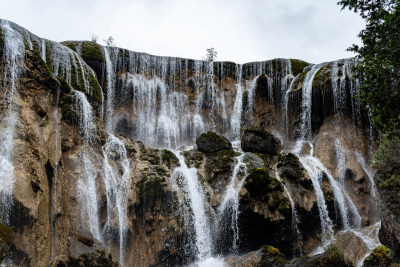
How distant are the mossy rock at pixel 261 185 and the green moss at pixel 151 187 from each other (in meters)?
4.24

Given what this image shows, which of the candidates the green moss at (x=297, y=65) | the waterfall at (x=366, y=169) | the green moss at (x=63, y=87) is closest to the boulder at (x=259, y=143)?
the waterfall at (x=366, y=169)

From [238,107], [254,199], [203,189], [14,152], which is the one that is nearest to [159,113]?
[238,107]

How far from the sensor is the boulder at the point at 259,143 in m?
21.2

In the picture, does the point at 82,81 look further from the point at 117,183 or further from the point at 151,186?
the point at 151,186

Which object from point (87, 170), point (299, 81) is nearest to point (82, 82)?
point (87, 170)

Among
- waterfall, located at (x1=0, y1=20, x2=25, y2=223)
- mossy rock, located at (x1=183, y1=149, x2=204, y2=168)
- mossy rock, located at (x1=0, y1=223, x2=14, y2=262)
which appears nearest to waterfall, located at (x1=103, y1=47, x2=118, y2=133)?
mossy rock, located at (x1=183, y1=149, x2=204, y2=168)

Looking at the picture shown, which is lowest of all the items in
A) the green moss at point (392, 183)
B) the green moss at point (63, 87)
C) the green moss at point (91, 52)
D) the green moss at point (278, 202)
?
the green moss at point (278, 202)

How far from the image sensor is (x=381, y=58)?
36.3 ft

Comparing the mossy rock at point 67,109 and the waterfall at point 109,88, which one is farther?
the waterfall at point 109,88

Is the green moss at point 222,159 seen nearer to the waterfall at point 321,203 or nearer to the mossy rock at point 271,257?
the waterfall at point 321,203

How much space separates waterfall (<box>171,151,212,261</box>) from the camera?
16141 millimetres

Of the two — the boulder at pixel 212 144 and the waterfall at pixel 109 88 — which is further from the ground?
the waterfall at pixel 109 88

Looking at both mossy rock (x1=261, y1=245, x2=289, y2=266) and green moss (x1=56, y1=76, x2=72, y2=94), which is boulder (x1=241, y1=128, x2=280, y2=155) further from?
green moss (x1=56, y1=76, x2=72, y2=94)

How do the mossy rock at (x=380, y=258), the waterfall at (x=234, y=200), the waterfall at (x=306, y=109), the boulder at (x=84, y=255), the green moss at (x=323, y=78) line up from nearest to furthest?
1. the mossy rock at (x=380, y=258)
2. the boulder at (x=84, y=255)
3. the waterfall at (x=234, y=200)
4. the green moss at (x=323, y=78)
5. the waterfall at (x=306, y=109)
